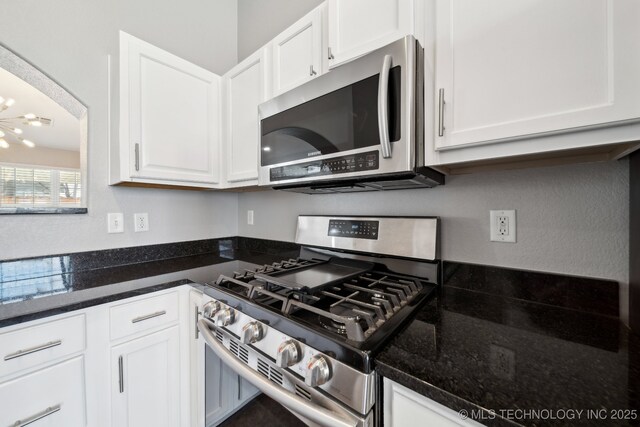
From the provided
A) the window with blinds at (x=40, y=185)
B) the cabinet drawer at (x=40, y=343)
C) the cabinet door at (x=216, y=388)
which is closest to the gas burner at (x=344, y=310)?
the cabinet door at (x=216, y=388)

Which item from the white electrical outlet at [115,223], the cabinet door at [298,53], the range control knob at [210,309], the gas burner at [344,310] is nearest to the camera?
the gas burner at [344,310]

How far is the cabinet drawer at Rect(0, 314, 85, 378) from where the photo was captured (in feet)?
2.72

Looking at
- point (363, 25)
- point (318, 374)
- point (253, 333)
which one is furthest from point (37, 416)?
point (363, 25)

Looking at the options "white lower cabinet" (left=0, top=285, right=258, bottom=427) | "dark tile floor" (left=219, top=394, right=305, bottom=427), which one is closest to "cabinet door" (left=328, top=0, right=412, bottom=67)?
"white lower cabinet" (left=0, top=285, right=258, bottom=427)

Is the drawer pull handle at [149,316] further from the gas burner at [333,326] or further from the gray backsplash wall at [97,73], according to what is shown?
the gas burner at [333,326]

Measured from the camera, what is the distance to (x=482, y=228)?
1012 millimetres

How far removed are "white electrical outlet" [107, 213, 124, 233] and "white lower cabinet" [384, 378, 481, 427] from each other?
1.73 m

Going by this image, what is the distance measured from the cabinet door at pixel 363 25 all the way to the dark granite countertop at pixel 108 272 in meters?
1.18

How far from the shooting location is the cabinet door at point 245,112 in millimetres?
1419

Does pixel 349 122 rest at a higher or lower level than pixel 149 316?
higher

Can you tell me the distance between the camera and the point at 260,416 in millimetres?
1441

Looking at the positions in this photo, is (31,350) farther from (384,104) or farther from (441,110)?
(441,110)

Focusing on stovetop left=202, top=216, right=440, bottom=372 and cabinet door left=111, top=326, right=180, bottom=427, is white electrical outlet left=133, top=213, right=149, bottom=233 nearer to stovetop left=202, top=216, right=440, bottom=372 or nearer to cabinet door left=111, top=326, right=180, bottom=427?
cabinet door left=111, top=326, right=180, bottom=427

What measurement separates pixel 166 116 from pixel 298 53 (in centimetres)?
86
